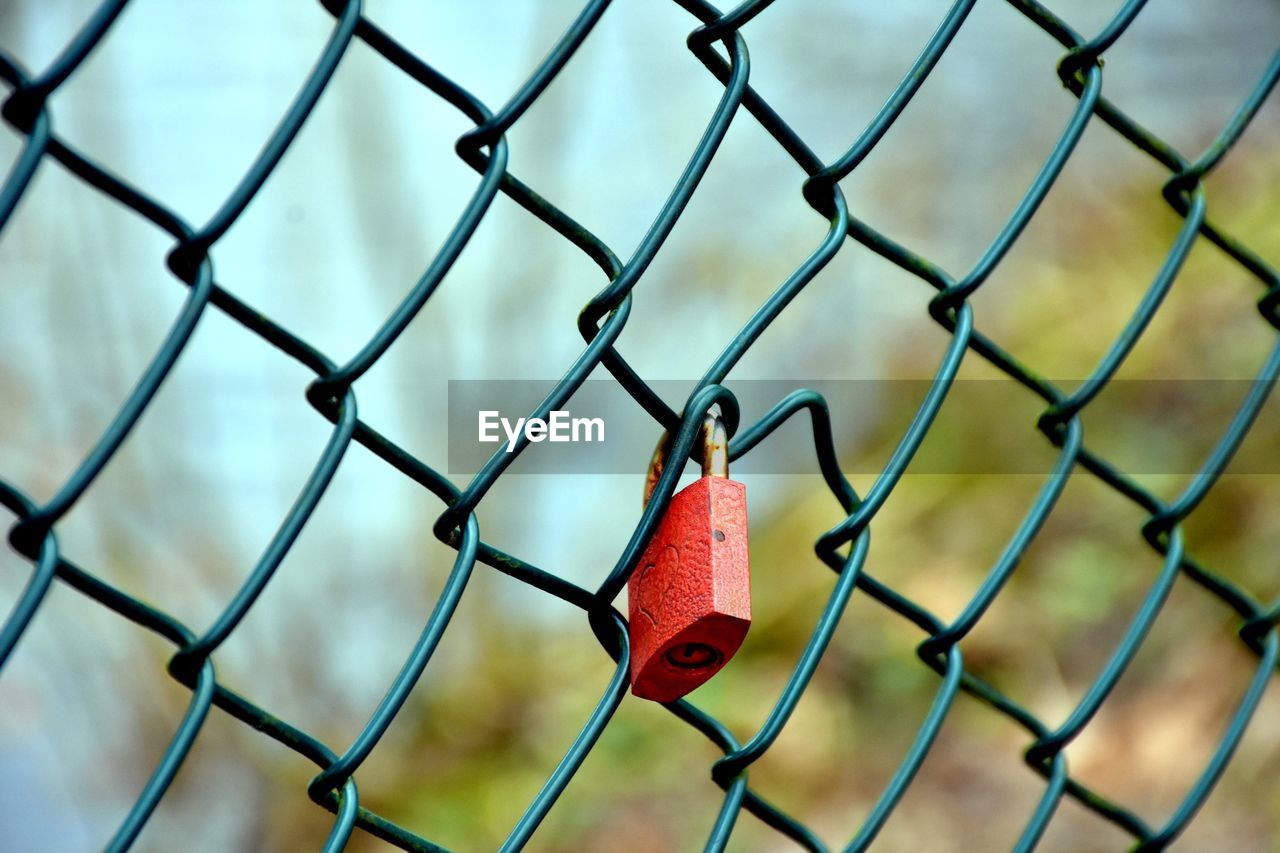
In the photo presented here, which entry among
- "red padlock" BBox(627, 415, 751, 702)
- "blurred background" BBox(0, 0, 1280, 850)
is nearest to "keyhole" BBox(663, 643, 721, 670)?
"red padlock" BBox(627, 415, 751, 702)

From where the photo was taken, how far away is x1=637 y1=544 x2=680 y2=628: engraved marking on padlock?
0.63 meters

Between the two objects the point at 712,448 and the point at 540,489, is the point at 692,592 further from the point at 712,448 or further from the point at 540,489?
the point at 540,489

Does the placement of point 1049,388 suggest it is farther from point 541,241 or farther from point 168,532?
point 168,532

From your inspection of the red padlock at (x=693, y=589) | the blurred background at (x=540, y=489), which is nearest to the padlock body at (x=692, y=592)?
the red padlock at (x=693, y=589)

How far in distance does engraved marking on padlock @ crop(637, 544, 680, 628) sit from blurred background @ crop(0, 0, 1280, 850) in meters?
1.60

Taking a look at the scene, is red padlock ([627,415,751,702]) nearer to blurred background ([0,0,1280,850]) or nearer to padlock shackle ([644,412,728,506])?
padlock shackle ([644,412,728,506])

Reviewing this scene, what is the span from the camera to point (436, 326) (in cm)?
236

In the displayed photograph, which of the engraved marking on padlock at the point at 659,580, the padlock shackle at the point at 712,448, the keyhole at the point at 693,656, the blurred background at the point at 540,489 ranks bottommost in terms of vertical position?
the keyhole at the point at 693,656

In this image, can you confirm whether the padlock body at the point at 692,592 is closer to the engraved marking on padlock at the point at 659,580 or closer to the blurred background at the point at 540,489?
the engraved marking on padlock at the point at 659,580

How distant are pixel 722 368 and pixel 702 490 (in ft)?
0.28

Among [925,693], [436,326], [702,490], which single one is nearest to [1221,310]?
[925,693]

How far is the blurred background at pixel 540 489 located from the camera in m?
2.14

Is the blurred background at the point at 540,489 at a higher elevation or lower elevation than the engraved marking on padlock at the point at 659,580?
higher

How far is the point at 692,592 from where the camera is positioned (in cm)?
61
